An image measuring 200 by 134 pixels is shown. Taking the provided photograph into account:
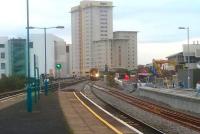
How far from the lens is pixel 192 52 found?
139000mm

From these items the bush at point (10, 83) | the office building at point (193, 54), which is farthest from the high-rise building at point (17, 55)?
the bush at point (10, 83)

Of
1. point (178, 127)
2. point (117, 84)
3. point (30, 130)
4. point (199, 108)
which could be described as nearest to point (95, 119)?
point (178, 127)

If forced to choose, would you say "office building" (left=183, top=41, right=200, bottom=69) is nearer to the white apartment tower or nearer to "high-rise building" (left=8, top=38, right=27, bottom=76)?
"high-rise building" (left=8, top=38, right=27, bottom=76)

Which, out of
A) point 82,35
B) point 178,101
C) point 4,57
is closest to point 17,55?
point 4,57

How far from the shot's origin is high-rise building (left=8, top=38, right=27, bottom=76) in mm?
137688

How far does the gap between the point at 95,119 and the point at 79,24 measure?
533ft

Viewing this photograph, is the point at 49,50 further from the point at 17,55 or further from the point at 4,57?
the point at 4,57

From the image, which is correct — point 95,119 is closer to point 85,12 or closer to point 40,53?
point 40,53

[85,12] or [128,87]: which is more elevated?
[85,12]

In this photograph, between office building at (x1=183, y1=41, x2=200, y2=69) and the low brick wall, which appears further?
office building at (x1=183, y1=41, x2=200, y2=69)

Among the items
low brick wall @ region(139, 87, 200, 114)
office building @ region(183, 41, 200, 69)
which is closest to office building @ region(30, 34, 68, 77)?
office building @ region(183, 41, 200, 69)

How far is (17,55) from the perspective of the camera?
5512 inches

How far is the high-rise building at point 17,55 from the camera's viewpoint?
137688mm

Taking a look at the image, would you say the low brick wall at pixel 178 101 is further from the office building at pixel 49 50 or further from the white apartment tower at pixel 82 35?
the white apartment tower at pixel 82 35
